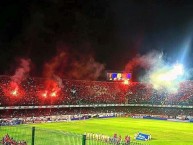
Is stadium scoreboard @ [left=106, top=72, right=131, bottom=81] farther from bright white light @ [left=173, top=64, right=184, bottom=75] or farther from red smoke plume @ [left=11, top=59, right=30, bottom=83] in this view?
red smoke plume @ [left=11, top=59, right=30, bottom=83]

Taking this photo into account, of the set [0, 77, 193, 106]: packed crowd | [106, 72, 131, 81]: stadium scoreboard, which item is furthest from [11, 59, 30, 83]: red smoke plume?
[106, 72, 131, 81]: stadium scoreboard

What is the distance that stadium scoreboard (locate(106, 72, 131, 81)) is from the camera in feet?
308

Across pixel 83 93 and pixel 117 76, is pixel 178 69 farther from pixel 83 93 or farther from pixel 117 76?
pixel 83 93

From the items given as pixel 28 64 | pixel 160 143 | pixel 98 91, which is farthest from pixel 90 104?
pixel 160 143

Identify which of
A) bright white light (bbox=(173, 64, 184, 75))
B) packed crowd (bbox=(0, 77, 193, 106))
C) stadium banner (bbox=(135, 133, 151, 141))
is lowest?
stadium banner (bbox=(135, 133, 151, 141))

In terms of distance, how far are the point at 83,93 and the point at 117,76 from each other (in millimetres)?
14043

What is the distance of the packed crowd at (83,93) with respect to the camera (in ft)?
232

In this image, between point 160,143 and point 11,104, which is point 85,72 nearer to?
point 11,104

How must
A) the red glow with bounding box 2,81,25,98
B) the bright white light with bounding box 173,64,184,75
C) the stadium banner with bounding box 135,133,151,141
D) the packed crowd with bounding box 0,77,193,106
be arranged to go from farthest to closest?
the bright white light with bounding box 173,64,184,75, the packed crowd with bounding box 0,77,193,106, the red glow with bounding box 2,81,25,98, the stadium banner with bounding box 135,133,151,141

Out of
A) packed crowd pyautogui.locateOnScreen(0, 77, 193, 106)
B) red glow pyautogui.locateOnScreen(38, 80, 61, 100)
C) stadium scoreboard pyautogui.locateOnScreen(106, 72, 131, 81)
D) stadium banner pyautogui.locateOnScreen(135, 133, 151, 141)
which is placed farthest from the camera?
stadium scoreboard pyautogui.locateOnScreen(106, 72, 131, 81)

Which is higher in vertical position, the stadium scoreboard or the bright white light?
the bright white light

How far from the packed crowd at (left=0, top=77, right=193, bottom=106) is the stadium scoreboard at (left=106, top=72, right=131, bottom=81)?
1904 mm

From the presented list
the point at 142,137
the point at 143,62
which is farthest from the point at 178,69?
the point at 142,137

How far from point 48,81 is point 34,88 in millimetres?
5758
